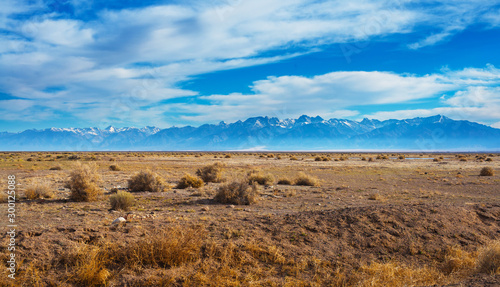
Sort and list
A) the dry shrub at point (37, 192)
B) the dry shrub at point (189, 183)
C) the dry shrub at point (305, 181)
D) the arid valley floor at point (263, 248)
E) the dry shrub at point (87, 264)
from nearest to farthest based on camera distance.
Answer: the dry shrub at point (87, 264), the arid valley floor at point (263, 248), the dry shrub at point (37, 192), the dry shrub at point (189, 183), the dry shrub at point (305, 181)

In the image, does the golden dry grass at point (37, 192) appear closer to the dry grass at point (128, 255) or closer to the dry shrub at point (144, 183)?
the dry shrub at point (144, 183)

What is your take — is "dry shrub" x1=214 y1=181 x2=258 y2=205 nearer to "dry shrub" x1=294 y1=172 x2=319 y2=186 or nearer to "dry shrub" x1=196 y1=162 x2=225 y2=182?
"dry shrub" x1=294 y1=172 x2=319 y2=186

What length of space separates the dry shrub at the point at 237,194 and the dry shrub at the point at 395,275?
27.4ft

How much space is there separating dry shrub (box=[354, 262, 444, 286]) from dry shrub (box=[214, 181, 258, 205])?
8.35 m

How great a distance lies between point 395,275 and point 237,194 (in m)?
9.40

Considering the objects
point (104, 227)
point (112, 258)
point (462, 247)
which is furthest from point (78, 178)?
point (462, 247)

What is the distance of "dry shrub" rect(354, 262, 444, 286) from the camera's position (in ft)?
24.0

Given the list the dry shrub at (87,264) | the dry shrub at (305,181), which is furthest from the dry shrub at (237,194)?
the dry shrub at (305,181)

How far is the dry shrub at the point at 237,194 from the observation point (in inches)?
629

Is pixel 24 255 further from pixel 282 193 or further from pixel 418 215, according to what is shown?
pixel 282 193

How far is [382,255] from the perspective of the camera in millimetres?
9203


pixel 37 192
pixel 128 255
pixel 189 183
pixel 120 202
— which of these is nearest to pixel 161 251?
pixel 128 255

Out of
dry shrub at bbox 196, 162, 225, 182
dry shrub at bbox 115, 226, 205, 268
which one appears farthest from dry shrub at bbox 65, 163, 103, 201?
dry shrub at bbox 196, 162, 225, 182

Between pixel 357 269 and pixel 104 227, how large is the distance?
7.61 meters
